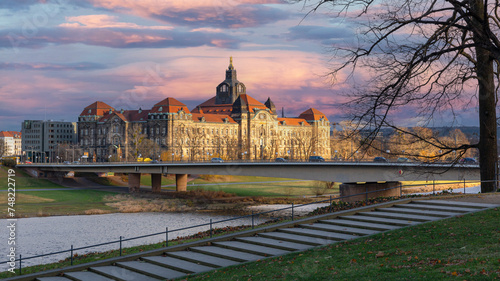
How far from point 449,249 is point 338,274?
338cm

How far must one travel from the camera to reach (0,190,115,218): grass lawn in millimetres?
58341

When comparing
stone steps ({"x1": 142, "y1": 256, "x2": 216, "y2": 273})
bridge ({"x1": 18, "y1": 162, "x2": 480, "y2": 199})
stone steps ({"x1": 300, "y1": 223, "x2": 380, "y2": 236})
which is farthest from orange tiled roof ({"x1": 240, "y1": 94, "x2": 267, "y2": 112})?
stone steps ({"x1": 142, "y1": 256, "x2": 216, "y2": 273})

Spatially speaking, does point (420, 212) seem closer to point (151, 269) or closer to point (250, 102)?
point (151, 269)

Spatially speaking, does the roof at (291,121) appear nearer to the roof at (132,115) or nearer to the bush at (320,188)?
the roof at (132,115)

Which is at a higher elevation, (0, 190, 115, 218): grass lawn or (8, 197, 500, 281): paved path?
(8, 197, 500, 281): paved path

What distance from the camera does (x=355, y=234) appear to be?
18.9 meters

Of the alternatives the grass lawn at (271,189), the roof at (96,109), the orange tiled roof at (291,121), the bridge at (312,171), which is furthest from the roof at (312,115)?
the bridge at (312,171)

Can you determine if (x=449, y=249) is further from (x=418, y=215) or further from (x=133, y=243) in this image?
(x=133, y=243)

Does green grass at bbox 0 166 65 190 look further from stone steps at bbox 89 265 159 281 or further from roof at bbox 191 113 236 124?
roof at bbox 191 113 236 124

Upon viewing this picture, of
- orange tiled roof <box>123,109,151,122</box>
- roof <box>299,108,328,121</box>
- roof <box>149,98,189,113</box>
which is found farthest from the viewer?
roof <box>299,108,328,121</box>

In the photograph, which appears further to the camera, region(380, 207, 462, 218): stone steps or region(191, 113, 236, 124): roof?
region(191, 113, 236, 124): roof

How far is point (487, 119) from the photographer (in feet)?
72.8

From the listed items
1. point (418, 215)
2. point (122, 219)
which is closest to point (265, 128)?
point (122, 219)

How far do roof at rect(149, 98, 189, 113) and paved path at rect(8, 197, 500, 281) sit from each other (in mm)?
138310
